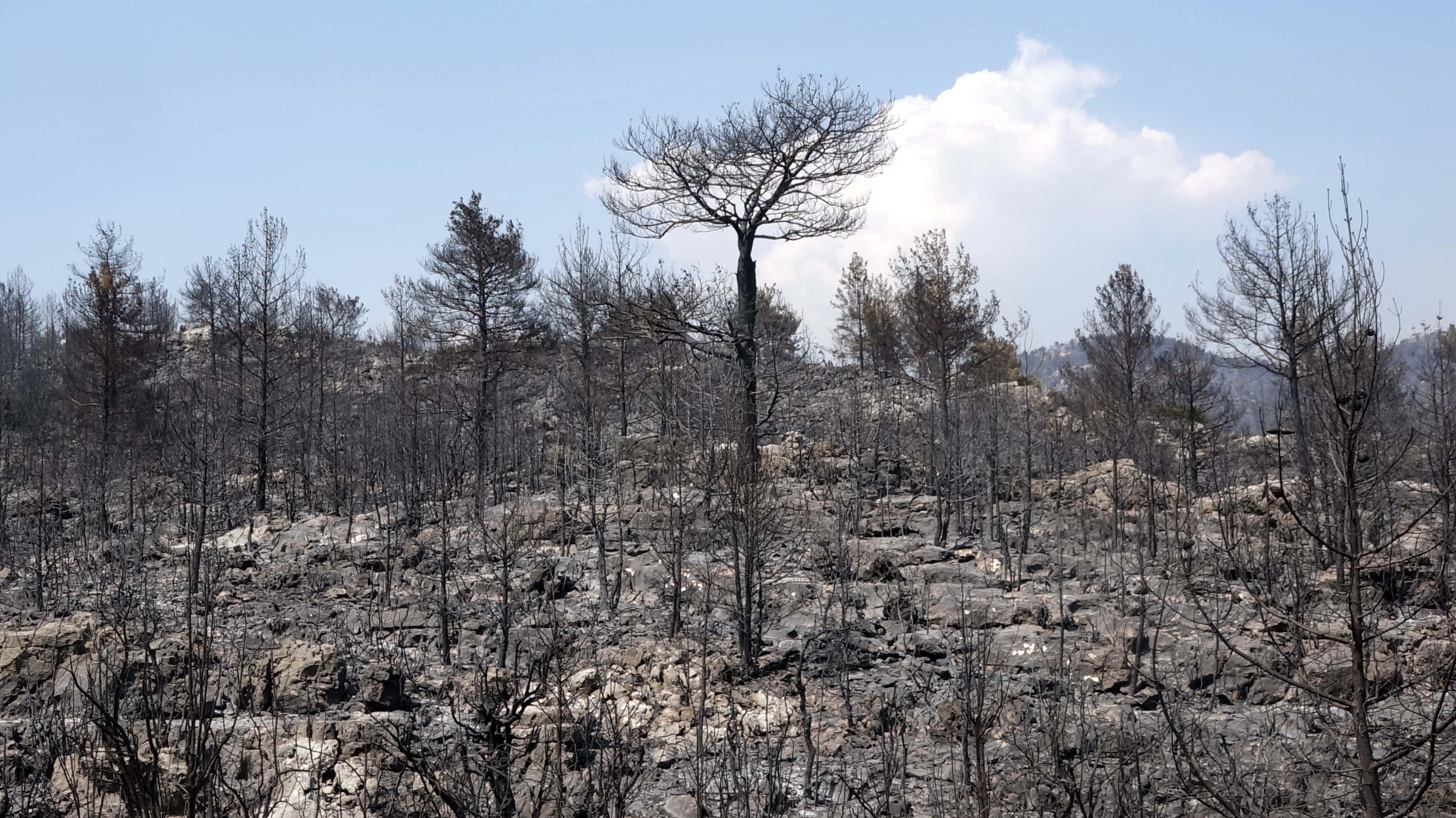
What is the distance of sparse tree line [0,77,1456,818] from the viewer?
23.0ft

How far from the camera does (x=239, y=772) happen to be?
24.9ft

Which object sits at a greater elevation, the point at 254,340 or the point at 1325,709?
the point at 254,340

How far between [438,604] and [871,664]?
6.12 m

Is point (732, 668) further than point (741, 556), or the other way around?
point (741, 556)

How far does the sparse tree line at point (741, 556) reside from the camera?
23.0 ft

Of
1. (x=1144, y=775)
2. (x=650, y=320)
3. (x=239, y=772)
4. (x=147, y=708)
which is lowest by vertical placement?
(x=1144, y=775)

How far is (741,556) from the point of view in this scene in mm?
15414

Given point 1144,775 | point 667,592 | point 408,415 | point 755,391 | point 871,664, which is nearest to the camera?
point 1144,775

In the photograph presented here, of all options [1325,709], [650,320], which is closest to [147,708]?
[1325,709]

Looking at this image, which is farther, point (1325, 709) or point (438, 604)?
point (438, 604)

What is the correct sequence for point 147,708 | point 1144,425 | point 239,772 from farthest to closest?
point 1144,425 < point 239,772 < point 147,708

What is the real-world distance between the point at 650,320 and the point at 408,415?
23.1 ft

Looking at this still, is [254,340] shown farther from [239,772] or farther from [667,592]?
[239,772]

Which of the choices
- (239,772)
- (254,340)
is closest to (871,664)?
(239,772)
